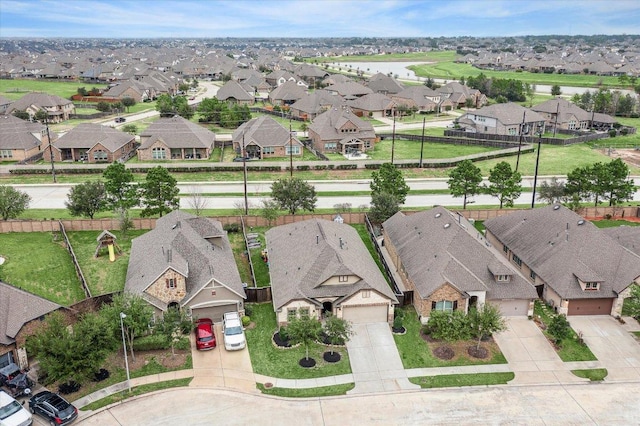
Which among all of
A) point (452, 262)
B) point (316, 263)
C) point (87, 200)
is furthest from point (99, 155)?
point (452, 262)

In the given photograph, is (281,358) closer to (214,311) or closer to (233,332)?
(233,332)

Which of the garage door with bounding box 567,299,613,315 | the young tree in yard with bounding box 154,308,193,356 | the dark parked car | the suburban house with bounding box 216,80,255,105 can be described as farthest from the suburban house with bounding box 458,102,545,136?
the dark parked car

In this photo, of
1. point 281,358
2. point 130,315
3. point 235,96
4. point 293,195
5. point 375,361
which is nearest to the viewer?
point 130,315

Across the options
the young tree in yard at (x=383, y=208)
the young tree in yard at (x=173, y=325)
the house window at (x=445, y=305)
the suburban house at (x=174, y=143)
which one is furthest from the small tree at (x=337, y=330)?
the suburban house at (x=174, y=143)

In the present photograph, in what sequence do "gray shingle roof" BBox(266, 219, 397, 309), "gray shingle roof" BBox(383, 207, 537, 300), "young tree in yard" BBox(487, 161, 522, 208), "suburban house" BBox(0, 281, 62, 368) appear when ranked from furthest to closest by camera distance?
"young tree in yard" BBox(487, 161, 522, 208)
"gray shingle roof" BBox(383, 207, 537, 300)
"gray shingle roof" BBox(266, 219, 397, 309)
"suburban house" BBox(0, 281, 62, 368)

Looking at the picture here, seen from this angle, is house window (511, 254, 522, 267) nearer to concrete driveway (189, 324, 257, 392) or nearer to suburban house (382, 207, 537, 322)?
suburban house (382, 207, 537, 322)
